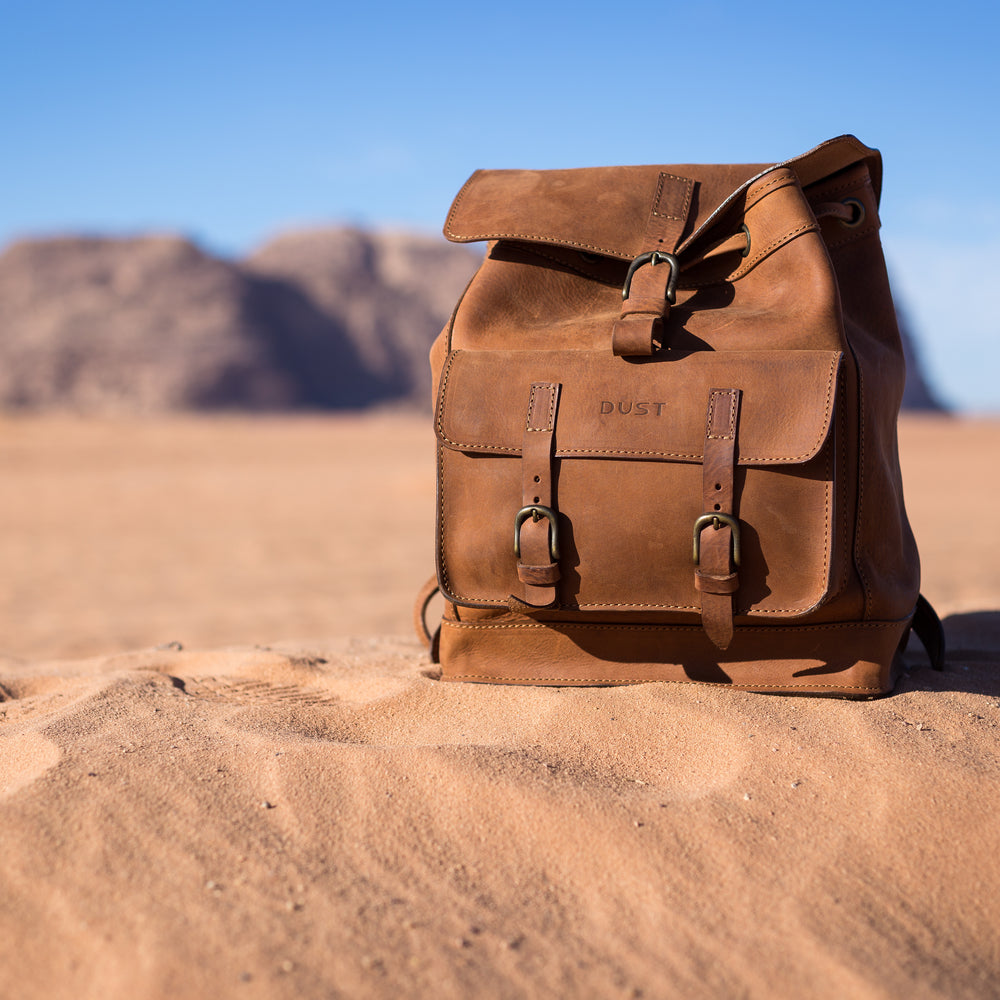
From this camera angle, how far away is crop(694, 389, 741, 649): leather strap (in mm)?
2027

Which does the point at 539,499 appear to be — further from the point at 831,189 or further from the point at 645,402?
the point at 831,189

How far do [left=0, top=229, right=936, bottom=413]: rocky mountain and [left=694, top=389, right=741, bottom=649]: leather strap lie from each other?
5482cm

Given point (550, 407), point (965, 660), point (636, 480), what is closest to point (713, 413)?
point (636, 480)

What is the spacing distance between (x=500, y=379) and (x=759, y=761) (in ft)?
3.37

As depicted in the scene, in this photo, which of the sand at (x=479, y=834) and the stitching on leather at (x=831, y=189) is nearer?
the sand at (x=479, y=834)

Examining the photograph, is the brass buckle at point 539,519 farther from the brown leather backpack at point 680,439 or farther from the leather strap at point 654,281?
the leather strap at point 654,281

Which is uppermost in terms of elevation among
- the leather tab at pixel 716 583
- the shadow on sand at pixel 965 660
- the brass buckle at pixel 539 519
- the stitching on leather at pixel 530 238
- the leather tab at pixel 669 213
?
the leather tab at pixel 669 213

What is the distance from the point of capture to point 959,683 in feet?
7.98

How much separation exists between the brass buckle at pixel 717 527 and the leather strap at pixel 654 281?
401mm

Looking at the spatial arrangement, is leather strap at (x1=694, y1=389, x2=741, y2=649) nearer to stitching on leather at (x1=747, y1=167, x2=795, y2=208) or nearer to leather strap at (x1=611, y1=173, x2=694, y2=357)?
leather strap at (x1=611, y1=173, x2=694, y2=357)

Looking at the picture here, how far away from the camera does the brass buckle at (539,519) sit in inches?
83.1

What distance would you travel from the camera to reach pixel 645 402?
6.89 feet

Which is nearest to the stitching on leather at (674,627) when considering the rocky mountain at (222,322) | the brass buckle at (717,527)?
the brass buckle at (717,527)

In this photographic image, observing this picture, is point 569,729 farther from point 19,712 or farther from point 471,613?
point 19,712
